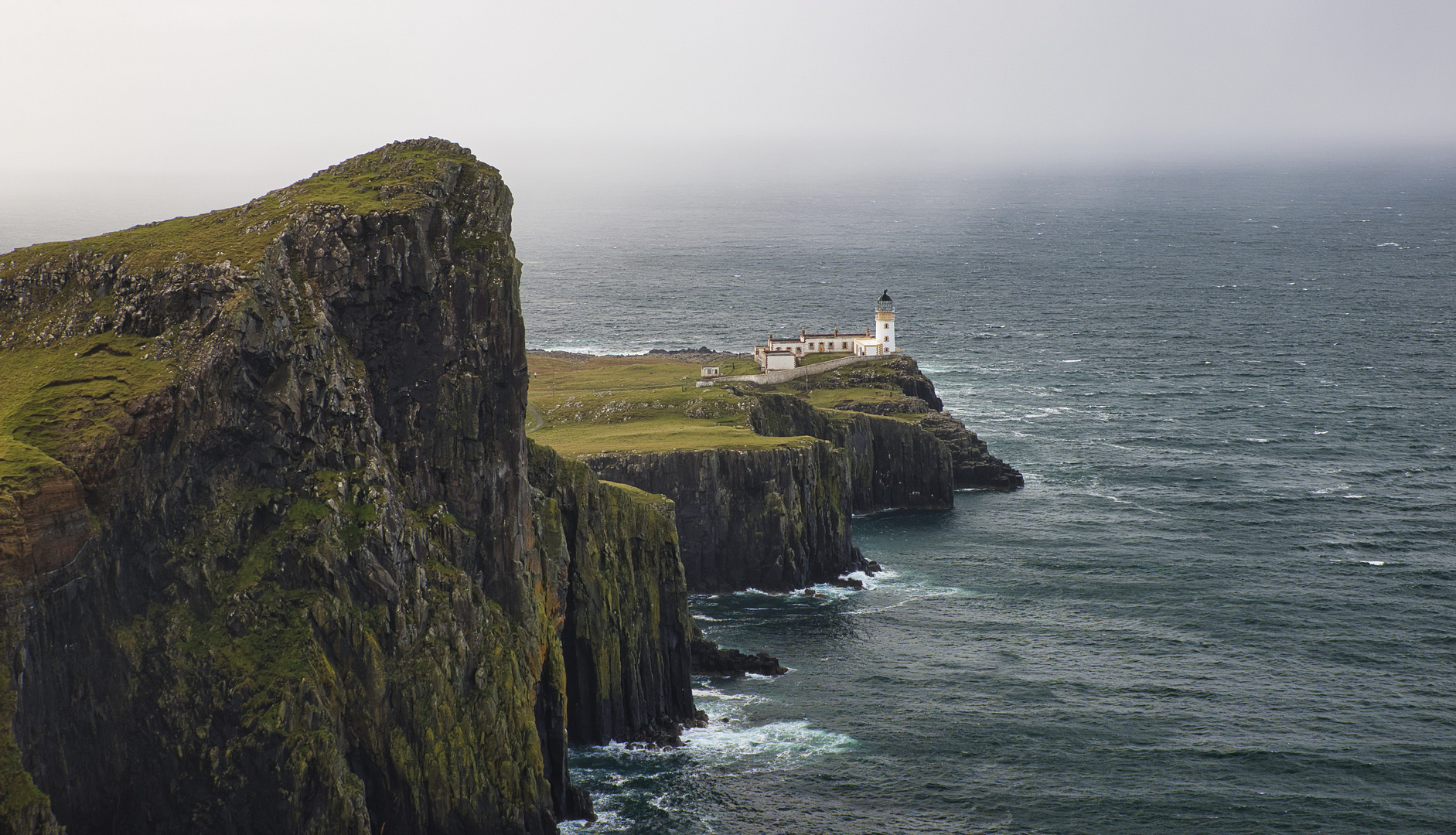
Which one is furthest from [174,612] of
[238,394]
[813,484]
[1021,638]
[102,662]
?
[813,484]

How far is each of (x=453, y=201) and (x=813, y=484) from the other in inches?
2188

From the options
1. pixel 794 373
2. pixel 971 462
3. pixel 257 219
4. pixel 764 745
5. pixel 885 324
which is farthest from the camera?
pixel 885 324

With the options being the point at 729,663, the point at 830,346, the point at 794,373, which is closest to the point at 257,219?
the point at 729,663

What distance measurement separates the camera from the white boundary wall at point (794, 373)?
541 feet

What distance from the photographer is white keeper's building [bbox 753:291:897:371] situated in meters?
173

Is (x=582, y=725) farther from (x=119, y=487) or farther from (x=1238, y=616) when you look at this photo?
(x=1238, y=616)

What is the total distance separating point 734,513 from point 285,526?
5928 centimetres

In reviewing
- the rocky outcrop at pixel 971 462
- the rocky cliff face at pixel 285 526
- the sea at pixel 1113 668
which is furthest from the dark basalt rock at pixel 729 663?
the rocky outcrop at pixel 971 462

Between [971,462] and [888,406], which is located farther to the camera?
[888,406]

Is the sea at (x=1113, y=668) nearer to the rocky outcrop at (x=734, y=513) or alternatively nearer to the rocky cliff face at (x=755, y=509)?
the rocky outcrop at (x=734, y=513)

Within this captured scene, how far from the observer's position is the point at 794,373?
6737 inches

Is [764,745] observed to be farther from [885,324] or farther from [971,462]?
[885,324]

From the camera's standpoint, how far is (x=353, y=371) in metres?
66.4

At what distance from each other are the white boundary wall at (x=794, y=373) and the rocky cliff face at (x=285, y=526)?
88.6 metres
